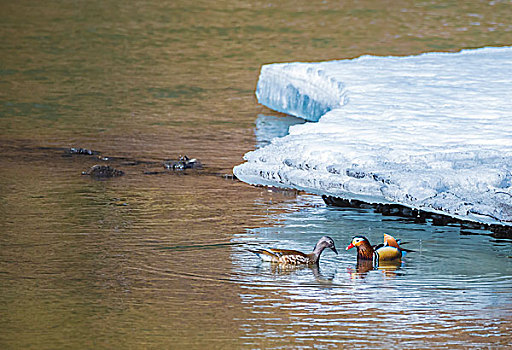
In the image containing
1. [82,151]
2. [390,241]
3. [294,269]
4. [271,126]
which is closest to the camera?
[294,269]

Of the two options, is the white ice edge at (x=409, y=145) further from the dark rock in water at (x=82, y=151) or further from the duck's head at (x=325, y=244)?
the dark rock in water at (x=82, y=151)

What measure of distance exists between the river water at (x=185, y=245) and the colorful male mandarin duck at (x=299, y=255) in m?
0.08

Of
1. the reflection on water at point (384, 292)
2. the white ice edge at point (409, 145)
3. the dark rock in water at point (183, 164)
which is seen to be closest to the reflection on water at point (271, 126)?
the white ice edge at point (409, 145)

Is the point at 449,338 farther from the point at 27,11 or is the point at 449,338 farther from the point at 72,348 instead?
the point at 27,11

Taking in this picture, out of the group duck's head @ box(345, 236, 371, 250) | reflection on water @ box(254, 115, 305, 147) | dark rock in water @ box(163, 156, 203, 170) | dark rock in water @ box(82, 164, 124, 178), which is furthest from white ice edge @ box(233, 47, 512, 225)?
dark rock in water @ box(82, 164, 124, 178)

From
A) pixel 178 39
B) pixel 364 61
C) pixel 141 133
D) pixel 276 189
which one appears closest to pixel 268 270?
pixel 276 189

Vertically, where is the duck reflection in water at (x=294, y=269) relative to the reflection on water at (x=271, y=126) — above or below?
below

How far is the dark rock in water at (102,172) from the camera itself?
28.3ft

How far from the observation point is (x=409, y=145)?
23.2 feet

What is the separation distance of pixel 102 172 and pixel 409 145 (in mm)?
2830

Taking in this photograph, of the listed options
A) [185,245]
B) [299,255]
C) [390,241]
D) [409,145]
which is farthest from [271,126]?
[299,255]

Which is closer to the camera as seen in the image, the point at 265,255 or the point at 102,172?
the point at 265,255

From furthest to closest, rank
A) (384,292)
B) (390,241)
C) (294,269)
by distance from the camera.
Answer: (390,241) → (294,269) → (384,292)

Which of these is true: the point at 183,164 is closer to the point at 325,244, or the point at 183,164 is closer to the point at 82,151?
the point at 82,151
